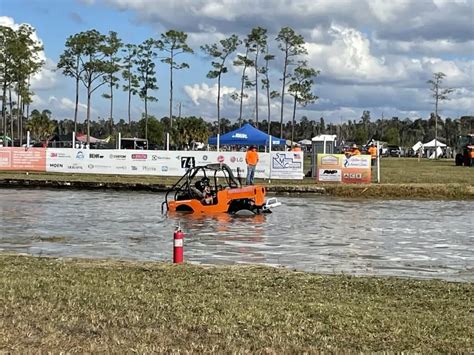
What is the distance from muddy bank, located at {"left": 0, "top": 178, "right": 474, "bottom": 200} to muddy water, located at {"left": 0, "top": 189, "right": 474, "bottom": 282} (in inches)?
166

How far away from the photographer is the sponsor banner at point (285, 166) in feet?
117

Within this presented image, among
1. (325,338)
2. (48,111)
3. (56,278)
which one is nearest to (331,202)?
(56,278)

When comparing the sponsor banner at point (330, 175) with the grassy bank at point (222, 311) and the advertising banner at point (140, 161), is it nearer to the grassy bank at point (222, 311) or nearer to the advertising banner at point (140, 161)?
the advertising banner at point (140, 161)

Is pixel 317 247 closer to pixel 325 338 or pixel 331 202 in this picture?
pixel 325 338

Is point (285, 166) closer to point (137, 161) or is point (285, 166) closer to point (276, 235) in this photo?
point (137, 161)

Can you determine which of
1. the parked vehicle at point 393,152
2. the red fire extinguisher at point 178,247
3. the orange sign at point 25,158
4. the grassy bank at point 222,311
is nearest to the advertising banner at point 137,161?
the orange sign at point 25,158

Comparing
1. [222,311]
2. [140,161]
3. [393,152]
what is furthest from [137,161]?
[393,152]

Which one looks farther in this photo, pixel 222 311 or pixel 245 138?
pixel 245 138

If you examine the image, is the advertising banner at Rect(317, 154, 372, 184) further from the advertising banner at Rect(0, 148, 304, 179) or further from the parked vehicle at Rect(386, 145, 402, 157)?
the parked vehicle at Rect(386, 145, 402, 157)

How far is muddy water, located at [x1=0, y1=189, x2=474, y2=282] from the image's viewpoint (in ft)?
42.8

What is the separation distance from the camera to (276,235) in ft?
55.6

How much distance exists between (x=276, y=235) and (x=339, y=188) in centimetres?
1543

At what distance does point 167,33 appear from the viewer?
240ft

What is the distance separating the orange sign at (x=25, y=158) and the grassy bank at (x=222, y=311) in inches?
1160
